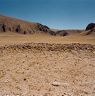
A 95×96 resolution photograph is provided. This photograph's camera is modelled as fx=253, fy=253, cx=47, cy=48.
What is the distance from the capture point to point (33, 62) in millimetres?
12703

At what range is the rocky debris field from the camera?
28.3ft

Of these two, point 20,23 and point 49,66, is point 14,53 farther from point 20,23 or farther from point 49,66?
point 20,23

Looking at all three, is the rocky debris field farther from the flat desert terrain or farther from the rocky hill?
the rocky hill

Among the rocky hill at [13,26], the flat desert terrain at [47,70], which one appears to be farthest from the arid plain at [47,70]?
the rocky hill at [13,26]

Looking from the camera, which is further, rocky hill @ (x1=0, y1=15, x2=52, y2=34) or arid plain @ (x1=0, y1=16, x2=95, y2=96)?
rocky hill @ (x1=0, y1=15, x2=52, y2=34)

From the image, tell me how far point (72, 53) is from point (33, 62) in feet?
9.92

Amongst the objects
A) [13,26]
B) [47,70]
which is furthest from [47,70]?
[13,26]

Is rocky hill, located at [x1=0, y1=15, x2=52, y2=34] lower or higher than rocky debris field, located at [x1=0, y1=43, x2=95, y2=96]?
lower

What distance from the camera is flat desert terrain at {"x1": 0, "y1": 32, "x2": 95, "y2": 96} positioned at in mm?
8625

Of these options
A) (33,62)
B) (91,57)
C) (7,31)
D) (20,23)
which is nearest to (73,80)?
(33,62)

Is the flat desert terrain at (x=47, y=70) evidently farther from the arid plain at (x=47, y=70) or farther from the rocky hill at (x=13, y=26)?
the rocky hill at (x=13, y=26)

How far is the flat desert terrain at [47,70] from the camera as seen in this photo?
28.3 feet

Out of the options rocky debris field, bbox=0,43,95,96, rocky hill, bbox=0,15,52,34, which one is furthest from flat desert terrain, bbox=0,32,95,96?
rocky hill, bbox=0,15,52,34

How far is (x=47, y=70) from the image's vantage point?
11.2 meters
